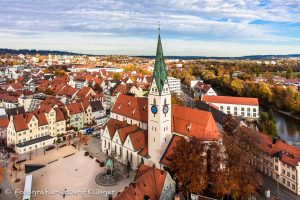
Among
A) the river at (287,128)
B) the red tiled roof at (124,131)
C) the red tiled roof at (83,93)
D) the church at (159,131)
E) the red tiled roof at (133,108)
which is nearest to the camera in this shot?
the church at (159,131)

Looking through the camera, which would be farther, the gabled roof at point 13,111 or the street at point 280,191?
the gabled roof at point 13,111

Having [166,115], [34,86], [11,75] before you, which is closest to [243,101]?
[166,115]

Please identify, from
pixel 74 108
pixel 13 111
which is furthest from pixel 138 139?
pixel 13 111

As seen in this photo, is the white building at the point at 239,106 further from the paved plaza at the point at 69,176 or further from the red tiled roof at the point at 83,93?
the paved plaza at the point at 69,176

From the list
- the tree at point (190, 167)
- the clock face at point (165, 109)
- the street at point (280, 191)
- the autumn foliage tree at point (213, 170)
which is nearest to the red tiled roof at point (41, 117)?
the clock face at point (165, 109)

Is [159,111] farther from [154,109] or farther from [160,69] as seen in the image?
[160,69]

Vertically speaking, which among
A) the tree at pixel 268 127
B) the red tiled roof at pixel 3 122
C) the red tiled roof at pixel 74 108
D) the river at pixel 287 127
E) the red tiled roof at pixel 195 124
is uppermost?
the red tiled roof at pixel 195 124

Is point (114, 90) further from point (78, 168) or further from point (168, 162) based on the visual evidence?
point (168, 162)
